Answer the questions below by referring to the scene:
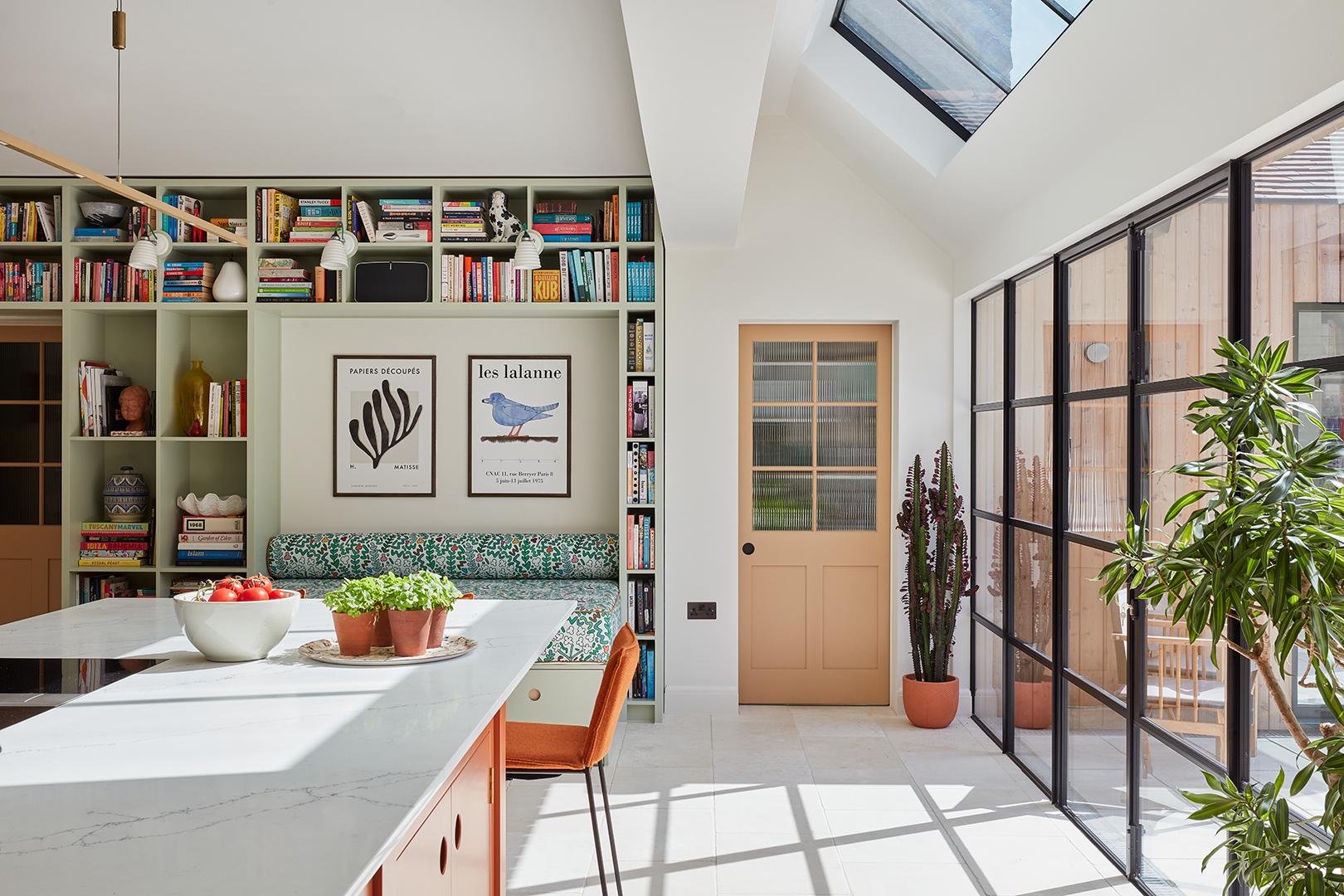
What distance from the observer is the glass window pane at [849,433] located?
491 centimetres

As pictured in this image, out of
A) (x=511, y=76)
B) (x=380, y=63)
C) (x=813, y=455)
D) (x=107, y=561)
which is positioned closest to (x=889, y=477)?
(x=813, y=455)

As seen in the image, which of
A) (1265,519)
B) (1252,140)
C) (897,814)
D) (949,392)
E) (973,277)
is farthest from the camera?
(949,392)

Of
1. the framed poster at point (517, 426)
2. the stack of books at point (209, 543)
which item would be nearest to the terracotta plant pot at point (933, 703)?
the framed poster at point (517, 426)

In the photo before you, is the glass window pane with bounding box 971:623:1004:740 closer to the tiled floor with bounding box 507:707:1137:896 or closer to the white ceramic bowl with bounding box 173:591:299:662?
the tiled floor with bounding box 507:707:1137:896

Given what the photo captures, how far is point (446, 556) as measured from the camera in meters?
4.73

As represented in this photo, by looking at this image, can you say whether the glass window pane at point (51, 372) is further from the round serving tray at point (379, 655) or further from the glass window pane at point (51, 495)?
the round serving tray at point (379, 655)

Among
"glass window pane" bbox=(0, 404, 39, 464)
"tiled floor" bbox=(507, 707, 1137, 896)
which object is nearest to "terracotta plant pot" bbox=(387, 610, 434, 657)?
"tiled floor" bbox=(507, 707, 1137, 896)

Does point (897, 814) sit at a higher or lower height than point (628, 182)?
lower

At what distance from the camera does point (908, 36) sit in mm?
3570

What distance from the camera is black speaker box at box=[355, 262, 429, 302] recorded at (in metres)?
4.59

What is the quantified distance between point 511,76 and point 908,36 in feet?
5.39

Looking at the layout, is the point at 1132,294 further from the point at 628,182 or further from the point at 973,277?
the point at 628,182

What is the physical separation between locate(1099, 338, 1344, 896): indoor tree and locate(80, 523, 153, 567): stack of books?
4721mm

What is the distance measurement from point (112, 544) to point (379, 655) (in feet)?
11.3
